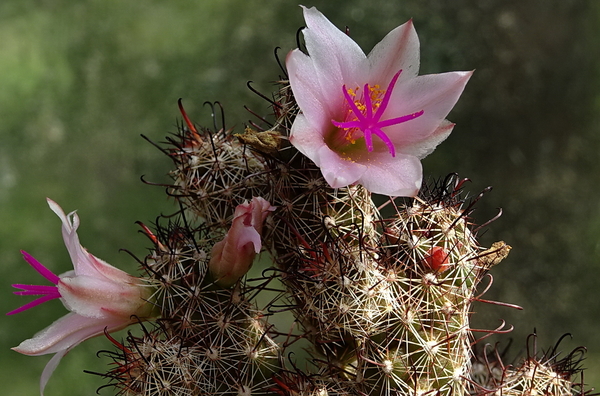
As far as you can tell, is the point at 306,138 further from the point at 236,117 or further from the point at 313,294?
the point at 236,117

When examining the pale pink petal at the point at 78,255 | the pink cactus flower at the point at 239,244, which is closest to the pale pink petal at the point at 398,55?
the pink cactus flower at the point at 239,244

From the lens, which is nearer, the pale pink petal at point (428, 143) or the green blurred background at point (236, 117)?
the pale pink petal at point (428, 143)

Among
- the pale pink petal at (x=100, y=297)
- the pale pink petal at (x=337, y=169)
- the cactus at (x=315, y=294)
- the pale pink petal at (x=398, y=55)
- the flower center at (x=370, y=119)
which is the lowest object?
the cactus at (x=315, y=294)

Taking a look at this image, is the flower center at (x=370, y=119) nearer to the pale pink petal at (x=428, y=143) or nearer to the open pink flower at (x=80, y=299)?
the pale pink petal at (x=428, y=143)

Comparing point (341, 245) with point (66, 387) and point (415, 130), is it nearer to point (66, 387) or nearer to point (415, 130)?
point (415, 130)

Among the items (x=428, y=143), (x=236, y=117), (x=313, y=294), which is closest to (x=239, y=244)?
(x=313, y=294)

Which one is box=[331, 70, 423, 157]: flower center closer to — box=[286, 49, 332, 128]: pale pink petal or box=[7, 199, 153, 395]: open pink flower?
box=[286, 49, 332, 128]: pale pink petal

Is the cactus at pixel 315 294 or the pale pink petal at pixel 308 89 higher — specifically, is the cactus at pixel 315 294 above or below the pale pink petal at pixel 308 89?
below

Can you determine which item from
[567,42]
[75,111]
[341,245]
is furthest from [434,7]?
[341,245]

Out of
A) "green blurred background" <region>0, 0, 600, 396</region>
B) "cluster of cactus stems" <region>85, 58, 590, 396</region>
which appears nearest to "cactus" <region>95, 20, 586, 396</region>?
"cluster of cactus stems" <region>85, 58, 590, 396</region>
